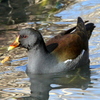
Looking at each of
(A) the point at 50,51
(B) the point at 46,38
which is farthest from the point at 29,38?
(B) the point at 46,38

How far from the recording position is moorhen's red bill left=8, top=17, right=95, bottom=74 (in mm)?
8461

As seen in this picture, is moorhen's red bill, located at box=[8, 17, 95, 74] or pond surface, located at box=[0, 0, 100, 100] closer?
pond surface, located at box=[0, 0, 100, 100]

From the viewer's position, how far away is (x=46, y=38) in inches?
411

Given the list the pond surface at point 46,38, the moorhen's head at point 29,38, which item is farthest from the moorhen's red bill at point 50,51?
the pond surface at point 46,38

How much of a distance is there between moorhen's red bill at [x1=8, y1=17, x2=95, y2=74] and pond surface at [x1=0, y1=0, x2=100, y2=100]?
0.16m

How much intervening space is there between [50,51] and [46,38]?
1741mm

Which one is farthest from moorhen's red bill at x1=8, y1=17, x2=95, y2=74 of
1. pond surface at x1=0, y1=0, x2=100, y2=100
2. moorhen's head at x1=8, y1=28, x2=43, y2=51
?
pond surface at x1=0, y1=0, x2=100, y2=100

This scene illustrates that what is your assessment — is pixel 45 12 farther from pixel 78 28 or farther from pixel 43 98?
pixel 43 98

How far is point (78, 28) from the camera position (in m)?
9.50

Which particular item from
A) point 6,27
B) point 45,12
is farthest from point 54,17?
point 6,27

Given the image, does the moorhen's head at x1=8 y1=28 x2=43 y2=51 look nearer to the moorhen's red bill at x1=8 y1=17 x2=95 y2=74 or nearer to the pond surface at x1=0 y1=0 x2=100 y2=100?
the moorhen's red bill at x1=8 y1=17 x2=95 y2=74

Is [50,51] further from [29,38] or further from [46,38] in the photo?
[46,38]

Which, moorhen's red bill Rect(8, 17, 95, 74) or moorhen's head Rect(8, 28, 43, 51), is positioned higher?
moorhen's head Rect(8, 28, 43, 51)

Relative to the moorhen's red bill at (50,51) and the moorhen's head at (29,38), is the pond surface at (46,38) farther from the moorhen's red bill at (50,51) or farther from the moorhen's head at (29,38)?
the moorhen's head at (29,38)
